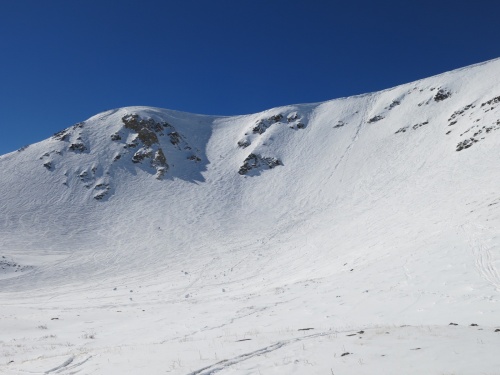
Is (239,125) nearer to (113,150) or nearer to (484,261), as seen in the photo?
(113,150)

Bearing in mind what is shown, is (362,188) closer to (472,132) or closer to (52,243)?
(472,132)

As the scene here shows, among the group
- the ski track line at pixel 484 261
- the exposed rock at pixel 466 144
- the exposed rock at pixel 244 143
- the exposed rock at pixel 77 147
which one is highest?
the exposed rock at pixel 77 147

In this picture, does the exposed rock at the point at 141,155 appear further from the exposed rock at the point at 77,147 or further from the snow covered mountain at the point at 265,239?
the exposed rock at the point at 77,147

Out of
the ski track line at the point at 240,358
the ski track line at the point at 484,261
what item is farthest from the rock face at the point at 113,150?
the ski track line at the point at 240,358

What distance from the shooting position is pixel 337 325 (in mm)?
11859

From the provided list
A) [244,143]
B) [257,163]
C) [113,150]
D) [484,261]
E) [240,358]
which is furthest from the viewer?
[244,143]

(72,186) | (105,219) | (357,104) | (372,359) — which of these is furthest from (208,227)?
(357,104)

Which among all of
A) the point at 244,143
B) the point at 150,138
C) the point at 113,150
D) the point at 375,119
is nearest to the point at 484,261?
the point at 375,119

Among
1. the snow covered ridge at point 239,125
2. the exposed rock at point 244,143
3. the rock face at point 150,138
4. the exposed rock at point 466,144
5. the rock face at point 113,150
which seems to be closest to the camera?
the exposed rock at point 466,144

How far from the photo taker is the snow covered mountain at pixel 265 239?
942 centimetres

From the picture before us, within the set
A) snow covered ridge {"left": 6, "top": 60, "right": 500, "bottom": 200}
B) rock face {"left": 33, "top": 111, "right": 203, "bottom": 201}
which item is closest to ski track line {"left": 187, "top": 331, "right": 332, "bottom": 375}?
snow covered ridge {"left": 6, "top": 60, "right": 500, "bottom": 200}

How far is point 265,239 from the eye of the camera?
40.8 meters

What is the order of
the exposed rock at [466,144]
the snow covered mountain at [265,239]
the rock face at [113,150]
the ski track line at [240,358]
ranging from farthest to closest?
1. the rock face at [113,150]
2. the exposed rock at [466,144]
3. the snow covered mountain at [265,239]
4. the ski track line at [240,358]

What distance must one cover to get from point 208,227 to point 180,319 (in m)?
30.5
